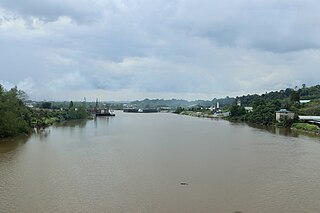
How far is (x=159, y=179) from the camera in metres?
10.8

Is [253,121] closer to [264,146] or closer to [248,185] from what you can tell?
[264,146]

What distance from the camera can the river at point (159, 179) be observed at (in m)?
8.41

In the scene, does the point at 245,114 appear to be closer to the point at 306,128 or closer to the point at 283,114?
the point at 283,114

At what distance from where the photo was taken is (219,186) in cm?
1002

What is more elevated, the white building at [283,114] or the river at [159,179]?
the white building at [283,114]

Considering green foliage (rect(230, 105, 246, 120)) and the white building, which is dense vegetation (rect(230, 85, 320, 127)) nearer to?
green foliage (rect(230, 105, 246, 120))

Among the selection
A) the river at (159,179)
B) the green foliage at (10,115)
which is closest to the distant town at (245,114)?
the green foliage at (10,115)

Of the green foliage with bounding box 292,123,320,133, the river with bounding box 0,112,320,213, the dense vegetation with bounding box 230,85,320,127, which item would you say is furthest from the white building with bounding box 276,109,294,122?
the river with bounding box 0,112,320,213

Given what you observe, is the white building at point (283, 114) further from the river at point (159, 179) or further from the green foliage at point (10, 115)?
the green foliage at point (10, 115)

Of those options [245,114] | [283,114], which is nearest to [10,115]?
[283,114]

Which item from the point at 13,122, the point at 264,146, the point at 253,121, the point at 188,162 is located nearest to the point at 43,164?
the point at 188,162

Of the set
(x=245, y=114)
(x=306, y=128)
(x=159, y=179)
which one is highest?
(x=245, y=114)

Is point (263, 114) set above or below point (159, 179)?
above

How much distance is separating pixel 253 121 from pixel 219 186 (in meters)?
29.4
